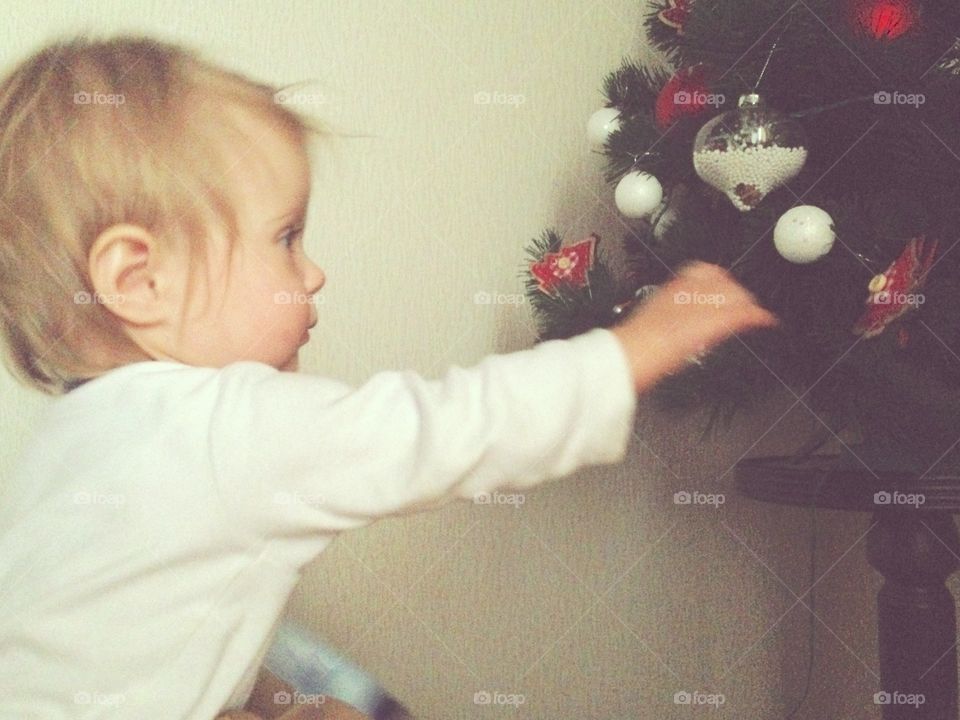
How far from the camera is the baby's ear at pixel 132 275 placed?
0.53m

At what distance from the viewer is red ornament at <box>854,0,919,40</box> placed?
599 mm

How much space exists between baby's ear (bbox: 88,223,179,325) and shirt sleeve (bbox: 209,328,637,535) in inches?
5.0

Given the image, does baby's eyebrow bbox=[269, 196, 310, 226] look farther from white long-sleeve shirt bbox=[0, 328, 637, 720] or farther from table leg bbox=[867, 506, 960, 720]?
table leg bbox=[867, 506, 960, 720]

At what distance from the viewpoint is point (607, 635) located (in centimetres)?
93

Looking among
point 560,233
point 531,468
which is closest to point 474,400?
point 531,468

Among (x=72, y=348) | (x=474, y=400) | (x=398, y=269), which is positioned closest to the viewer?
(x=474, y=400)

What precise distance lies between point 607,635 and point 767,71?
0.59m

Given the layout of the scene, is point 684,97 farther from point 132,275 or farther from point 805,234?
point 132,275

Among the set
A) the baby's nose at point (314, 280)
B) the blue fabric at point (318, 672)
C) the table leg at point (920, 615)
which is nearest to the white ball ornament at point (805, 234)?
the table leg at point (920, 615)

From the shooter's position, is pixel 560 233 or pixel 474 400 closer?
pixel 474 400

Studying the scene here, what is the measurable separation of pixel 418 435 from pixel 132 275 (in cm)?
23

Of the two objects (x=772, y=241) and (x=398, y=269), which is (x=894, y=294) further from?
(x=398, y=269)

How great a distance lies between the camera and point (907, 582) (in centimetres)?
67

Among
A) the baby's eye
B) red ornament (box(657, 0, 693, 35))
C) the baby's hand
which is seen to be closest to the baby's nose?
the baby's eye
